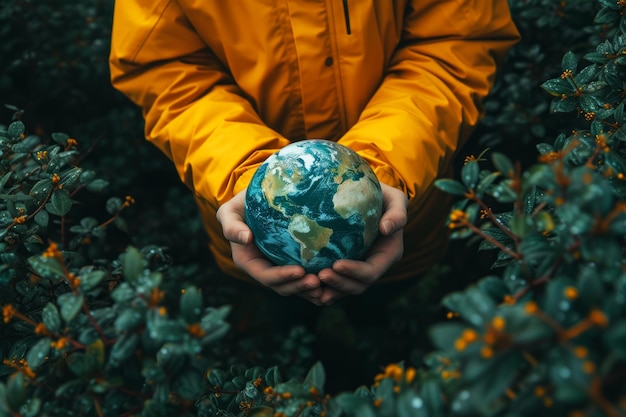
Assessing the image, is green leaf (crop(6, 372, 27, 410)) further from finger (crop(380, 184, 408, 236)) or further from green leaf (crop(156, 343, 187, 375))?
finger (crop(380, 184, 408, 236))

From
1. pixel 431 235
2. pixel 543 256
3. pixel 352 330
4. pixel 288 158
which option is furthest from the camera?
pixel 352 330

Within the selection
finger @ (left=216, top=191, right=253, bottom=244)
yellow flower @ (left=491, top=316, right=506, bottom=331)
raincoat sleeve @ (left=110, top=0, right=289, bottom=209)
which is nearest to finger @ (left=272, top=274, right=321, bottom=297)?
finger @ (left=216, top=191, right=253, bottom=244)

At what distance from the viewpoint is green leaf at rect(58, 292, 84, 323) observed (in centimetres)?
128

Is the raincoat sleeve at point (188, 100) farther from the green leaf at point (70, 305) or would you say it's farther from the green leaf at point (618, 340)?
the green leaf at point (618, 340)

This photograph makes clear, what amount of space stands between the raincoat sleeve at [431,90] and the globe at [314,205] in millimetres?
307

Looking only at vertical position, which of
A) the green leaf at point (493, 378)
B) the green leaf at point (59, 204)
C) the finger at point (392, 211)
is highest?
the green leaf at point (493, 378)

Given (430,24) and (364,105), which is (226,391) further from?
(430,24)

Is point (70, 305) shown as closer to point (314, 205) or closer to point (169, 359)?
point (169, 359)

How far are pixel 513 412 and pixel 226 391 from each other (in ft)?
2.90

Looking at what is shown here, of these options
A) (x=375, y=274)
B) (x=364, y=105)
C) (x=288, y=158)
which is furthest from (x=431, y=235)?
(x=288, y=158)

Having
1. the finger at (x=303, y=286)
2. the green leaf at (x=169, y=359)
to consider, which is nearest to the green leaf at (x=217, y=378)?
the finger at (x=303, y=286)

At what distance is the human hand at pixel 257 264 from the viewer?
5.80 feet

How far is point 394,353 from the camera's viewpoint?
3094 millimetres

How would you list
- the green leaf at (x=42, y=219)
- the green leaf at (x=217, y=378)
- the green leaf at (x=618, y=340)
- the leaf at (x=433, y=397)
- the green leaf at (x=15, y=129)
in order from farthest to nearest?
the green leaf at (x=15, y=129) < the green leaf at (x=42, y=219) < the green leaf at (x=217, y=378) < the leaf at (x=433, y=397) < the green leaf at (x=618, y=340)
